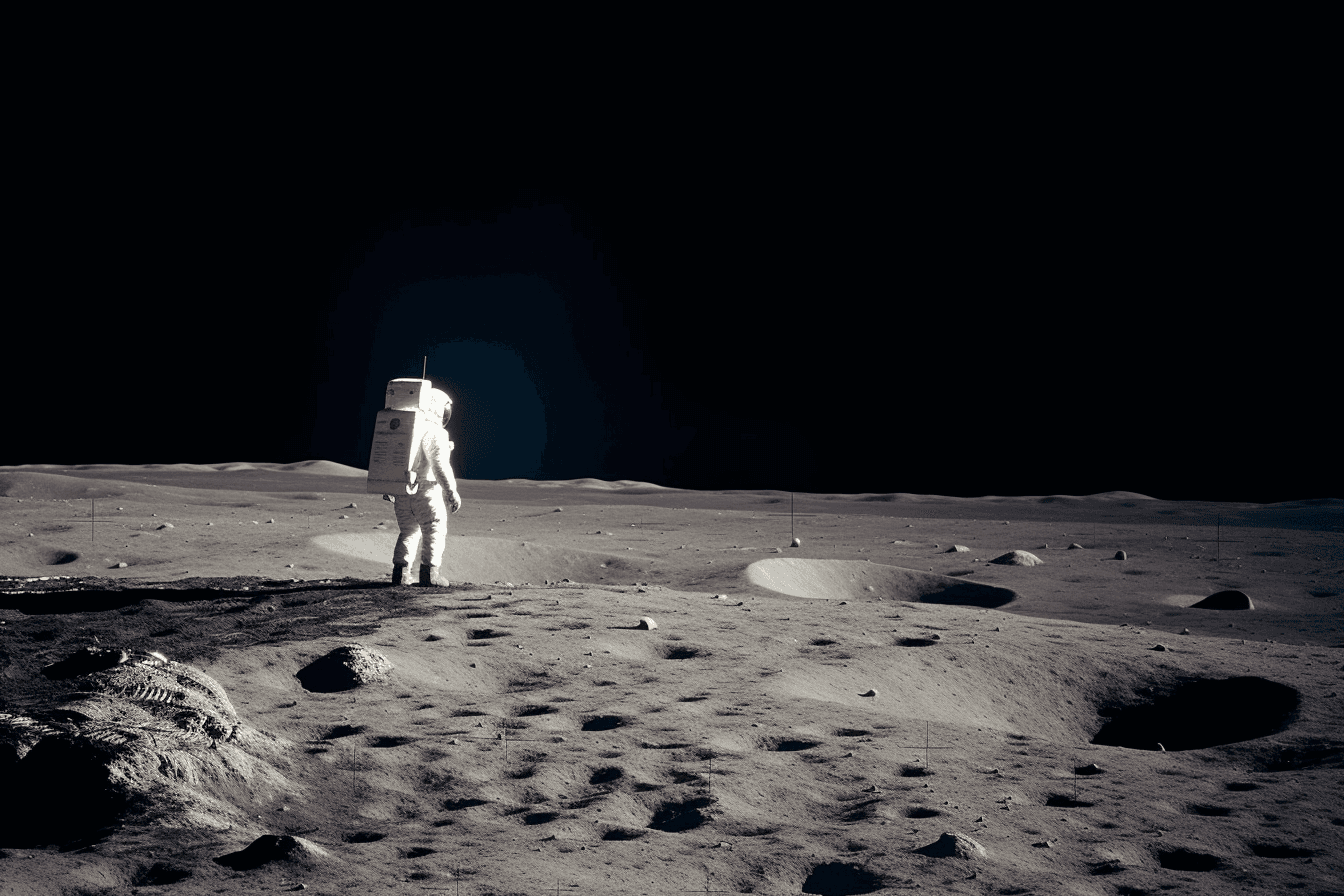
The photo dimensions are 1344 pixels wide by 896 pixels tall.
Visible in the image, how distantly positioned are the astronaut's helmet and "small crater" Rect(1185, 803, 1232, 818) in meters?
3.37

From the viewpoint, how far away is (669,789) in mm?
2178

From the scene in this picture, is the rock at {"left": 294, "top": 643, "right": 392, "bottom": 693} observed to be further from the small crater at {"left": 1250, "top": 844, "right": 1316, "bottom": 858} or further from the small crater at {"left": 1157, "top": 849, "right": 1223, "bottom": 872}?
the small crater at {"left": 1250, "top": 844, "right": 1316, "bottom": 858}

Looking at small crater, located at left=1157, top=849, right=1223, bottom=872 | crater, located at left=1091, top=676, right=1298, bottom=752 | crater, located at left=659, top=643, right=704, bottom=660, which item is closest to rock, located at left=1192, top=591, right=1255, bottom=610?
crater, located at left=1091, top=676, right=1298, bottom=752

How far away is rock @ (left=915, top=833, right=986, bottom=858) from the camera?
1843 millimetres

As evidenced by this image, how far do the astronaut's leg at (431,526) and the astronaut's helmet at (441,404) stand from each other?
376 millimetres

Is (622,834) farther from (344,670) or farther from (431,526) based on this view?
(431,526)

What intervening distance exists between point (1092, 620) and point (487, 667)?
2.78 meters

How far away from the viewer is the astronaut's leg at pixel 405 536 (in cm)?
435

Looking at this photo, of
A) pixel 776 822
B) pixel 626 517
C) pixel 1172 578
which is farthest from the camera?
pixel 626 517

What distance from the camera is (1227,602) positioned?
185 inches

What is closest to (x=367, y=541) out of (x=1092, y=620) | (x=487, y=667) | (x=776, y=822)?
(x=487, y=667)

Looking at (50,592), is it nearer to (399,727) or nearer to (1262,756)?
(399,727)

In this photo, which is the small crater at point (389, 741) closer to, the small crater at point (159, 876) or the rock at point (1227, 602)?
the small crater at point (159, 876)

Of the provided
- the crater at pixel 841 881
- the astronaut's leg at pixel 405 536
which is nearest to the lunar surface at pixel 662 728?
the crater at pixel 841 881
